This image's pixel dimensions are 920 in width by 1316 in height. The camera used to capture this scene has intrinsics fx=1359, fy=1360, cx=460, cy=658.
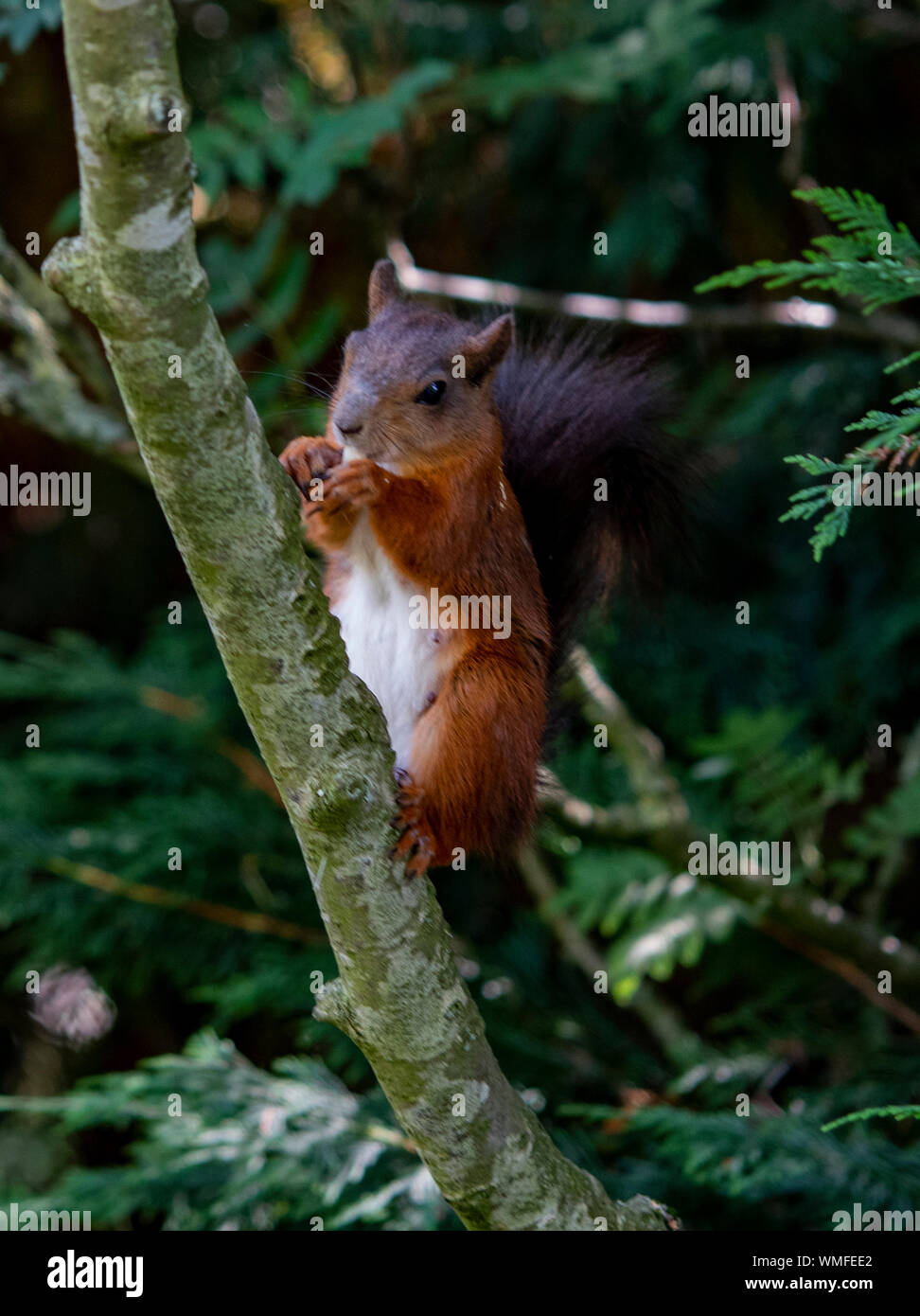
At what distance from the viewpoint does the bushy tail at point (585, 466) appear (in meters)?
2.12

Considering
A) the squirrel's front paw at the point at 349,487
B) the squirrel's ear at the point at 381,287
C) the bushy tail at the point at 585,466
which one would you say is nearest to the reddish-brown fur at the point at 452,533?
the squirrel's front paw at the point at 349,487

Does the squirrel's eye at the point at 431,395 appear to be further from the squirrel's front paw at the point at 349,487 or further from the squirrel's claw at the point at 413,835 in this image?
the squirrel's claw at the point at 413,835

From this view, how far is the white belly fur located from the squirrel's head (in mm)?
128

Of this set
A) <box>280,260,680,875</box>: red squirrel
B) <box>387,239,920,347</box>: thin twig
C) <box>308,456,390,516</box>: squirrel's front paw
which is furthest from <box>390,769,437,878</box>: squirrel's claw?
<box>387,239,920,347</box>: thin twig

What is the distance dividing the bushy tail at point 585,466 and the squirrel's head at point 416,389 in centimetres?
26

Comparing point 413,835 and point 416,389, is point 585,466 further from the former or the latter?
point 413,835

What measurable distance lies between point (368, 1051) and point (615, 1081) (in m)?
1.20

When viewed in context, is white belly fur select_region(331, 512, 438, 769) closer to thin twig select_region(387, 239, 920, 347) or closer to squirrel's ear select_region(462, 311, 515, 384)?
squirrel's ear select_region(462, 311, 515, 384)

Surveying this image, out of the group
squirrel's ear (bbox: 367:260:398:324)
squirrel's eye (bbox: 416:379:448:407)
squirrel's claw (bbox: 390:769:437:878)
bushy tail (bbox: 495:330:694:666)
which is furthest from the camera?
bushy tail (bbox: 495:330:694:666)

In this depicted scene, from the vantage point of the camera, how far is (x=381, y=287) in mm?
2033

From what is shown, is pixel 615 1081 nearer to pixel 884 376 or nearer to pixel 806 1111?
pixel 806 1111

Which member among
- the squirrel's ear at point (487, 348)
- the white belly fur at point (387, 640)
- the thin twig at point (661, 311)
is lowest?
the white belly fur at point (387, 640)

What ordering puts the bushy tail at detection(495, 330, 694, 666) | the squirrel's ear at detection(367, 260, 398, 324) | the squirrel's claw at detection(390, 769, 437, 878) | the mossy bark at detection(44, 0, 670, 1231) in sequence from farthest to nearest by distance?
the bushy tail at detection(495, 330, 694, 666), the squirrel's ear at detection(367, 260, 398, 324), the squirrel's claw at detection(390, 769, 437, 878), the mossy bark at detection(44, 0, 670, 1231)

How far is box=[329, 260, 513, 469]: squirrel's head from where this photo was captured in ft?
5.72
